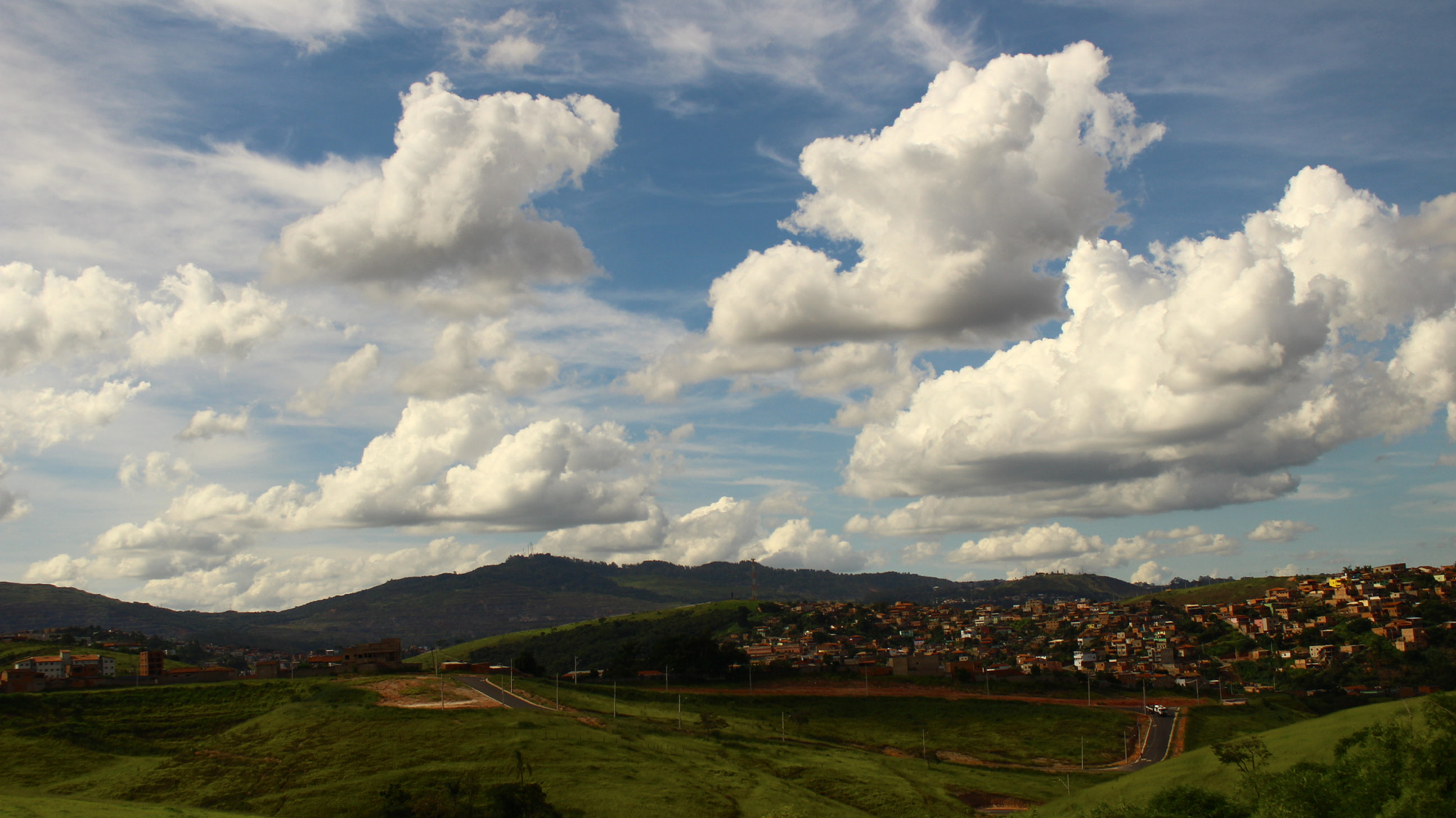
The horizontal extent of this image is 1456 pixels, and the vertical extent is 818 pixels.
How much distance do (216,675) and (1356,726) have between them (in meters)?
132

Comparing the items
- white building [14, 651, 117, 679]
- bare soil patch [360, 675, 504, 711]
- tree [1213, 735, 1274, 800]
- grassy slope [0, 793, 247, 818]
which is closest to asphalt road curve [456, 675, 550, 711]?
bare soil patch [360, 675, 504, 711]

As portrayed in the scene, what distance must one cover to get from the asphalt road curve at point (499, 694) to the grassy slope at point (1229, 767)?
195ft

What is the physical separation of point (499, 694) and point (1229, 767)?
269 ft

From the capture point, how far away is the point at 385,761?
74.2m

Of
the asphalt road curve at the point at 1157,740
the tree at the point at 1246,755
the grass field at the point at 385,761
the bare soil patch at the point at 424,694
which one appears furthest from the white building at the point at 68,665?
the tree at the point at 1246,755

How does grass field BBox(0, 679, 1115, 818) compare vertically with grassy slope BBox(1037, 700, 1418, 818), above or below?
below

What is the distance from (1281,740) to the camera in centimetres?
5762

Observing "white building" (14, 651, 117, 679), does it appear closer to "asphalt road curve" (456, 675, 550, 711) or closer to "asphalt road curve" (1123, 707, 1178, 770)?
"asphalt road curve" (456, 675, 550, 711)

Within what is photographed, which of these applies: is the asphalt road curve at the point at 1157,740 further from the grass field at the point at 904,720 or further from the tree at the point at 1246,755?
the tree at the point at 1246,755

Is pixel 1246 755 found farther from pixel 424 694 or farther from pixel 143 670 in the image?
pixel 143 670

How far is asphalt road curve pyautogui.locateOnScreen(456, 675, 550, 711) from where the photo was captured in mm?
103312

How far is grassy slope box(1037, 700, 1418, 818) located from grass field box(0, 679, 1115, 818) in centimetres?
1715

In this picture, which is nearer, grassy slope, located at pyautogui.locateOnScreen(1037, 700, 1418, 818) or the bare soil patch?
grassy slope, located at pyautogui.locateOnScreen(1037, 700, 1418, 818)

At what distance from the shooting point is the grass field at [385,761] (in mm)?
67875
